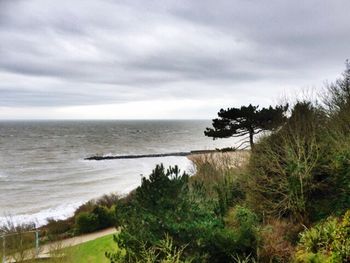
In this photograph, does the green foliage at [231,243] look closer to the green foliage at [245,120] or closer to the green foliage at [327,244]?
the green foliage at [327,244]

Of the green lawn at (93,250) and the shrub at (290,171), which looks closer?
the shrub at (290,171)

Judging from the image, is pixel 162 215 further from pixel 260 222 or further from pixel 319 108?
pixel 319 108

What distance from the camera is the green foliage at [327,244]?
11.1 meters

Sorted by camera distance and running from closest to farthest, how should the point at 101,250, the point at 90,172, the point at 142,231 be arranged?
the point at 142,231 < the point at 101,250 < the point at 90,172

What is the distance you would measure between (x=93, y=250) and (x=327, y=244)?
14428 mm

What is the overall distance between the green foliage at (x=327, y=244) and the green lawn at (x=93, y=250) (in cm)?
1045

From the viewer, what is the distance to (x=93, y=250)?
21938mm

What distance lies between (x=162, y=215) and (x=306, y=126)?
10.0m

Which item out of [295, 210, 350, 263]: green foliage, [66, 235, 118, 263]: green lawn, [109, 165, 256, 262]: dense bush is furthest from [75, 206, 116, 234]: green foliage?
[295, 210, 350, 263]: green foliage

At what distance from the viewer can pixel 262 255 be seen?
1352cm

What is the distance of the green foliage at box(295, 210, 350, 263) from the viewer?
11.1 metres

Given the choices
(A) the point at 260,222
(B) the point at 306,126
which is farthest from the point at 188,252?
(B) the point at 306,126

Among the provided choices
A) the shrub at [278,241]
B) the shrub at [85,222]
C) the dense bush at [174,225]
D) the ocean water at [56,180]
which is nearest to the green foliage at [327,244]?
the shrub at [278,241]

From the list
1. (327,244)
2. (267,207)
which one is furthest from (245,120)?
(327,244)
